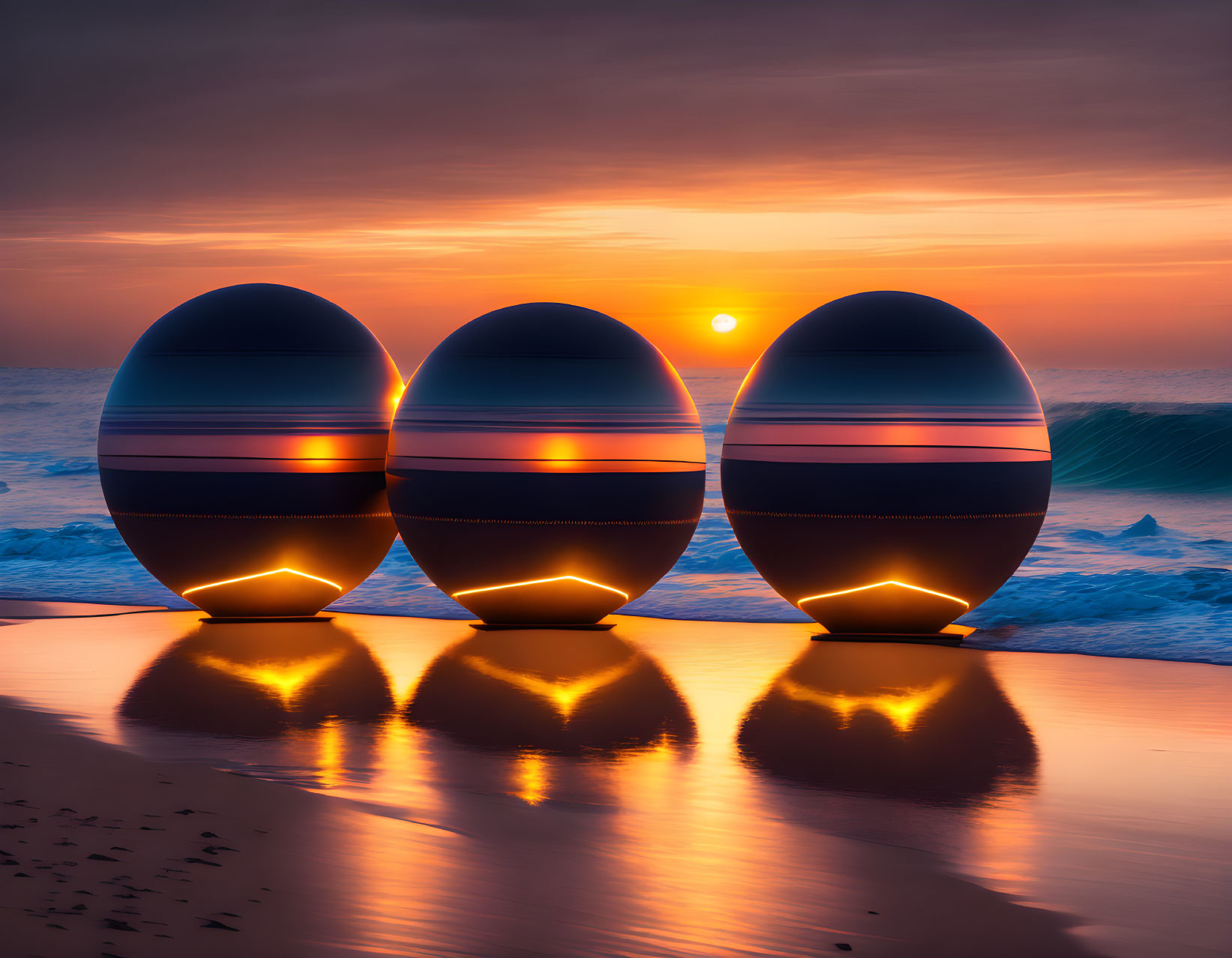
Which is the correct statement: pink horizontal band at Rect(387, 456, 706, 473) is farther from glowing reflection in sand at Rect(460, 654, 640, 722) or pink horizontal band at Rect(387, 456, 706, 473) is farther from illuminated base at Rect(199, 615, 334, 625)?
illuminated base at Rect(199, 615, 334, 625)

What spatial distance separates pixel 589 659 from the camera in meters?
10.6

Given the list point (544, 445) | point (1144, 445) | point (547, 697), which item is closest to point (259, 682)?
point (547, 697)

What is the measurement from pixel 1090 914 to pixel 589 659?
5.68 meters

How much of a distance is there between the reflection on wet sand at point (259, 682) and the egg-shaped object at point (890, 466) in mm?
3416

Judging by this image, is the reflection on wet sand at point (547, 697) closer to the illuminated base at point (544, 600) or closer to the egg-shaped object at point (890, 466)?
the illuminated base at point (544, 600)

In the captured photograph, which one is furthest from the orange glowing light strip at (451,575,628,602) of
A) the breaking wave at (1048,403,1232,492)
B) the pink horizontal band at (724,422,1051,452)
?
the breaking wave at (1048,403,1232,492)

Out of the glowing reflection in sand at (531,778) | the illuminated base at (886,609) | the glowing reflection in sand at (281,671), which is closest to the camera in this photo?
the glowing reflection in sand at (531,778)

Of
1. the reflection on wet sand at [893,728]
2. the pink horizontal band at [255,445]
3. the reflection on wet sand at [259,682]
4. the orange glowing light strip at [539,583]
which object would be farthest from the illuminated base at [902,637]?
the pink horizontal band at [255,445]

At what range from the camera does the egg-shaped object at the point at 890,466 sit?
10.6 meters

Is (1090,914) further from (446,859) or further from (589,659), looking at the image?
(589,659)

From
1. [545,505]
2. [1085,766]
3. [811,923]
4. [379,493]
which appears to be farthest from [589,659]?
[811,923]

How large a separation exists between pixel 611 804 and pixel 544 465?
4.56 m

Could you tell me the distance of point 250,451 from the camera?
1148cm

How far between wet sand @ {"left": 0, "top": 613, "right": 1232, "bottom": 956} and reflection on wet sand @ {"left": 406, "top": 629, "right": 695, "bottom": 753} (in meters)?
0.04
